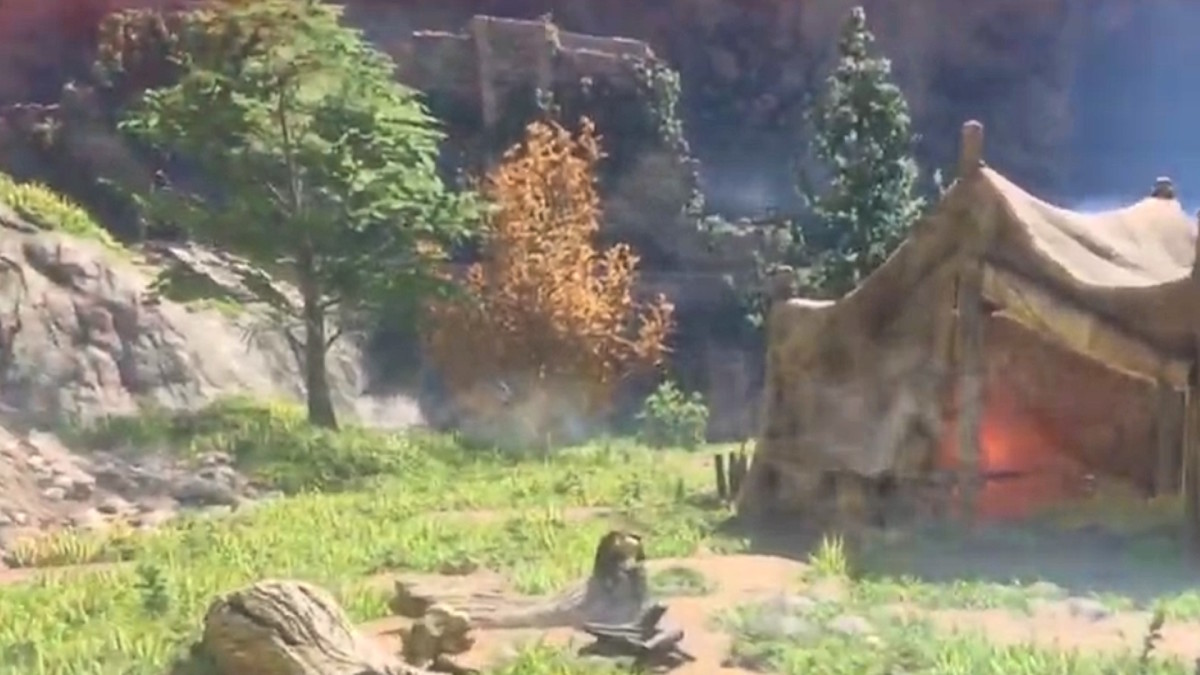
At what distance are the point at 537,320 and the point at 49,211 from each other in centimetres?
301

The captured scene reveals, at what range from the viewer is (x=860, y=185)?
1137 cm

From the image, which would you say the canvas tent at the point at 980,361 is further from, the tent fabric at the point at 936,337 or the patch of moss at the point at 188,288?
the patch of moss at the point at 188,288

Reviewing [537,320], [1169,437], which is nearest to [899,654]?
[1169,437]

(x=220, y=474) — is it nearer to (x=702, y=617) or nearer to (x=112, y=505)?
(x=112, y=505)

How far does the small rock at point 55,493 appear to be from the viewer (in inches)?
313

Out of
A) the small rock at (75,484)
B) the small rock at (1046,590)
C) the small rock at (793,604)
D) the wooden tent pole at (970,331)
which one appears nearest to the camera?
the small rock at (793,604)

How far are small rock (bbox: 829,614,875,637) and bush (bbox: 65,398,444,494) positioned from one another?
12.6ft

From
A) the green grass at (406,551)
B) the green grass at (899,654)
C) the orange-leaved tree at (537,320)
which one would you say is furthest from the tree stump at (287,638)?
the orange-leaved tree at (537,320)

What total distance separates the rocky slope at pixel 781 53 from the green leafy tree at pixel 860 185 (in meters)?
0.45

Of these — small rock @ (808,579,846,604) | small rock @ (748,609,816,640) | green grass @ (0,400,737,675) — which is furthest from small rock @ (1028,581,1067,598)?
green grass @ (0,400,737,675)

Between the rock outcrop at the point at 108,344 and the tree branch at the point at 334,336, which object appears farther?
the tree branch at the point at 334,336

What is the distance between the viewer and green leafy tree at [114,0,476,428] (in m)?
8.98

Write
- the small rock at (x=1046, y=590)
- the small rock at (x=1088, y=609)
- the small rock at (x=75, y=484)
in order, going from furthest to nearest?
1. the small rock at (x=75, y=484)
2. the small rock at (x=1046, y=590)
3. the small rock at (x=1088, y=609)

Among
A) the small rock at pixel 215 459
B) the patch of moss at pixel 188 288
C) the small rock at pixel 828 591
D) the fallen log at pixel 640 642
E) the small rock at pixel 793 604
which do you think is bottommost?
the fallen log at pixel 640 642
